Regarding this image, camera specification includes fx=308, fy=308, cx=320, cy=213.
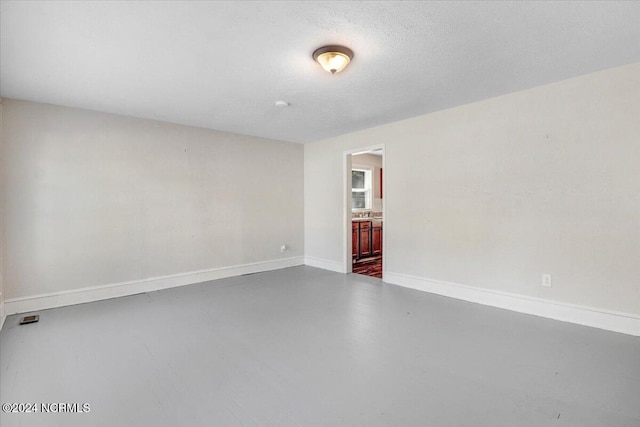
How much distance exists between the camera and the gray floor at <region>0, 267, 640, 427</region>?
1.73 metres

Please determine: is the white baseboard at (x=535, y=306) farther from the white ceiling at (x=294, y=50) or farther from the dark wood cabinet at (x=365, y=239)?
the white ceiling at (x=294, y=50)

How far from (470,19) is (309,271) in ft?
14.0

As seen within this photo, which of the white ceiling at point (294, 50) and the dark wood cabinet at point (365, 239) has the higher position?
the white ceiling at point (294, 50)

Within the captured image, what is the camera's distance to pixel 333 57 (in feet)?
7.88

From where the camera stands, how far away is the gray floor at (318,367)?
5.68ft

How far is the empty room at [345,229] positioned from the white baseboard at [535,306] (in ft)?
0.06

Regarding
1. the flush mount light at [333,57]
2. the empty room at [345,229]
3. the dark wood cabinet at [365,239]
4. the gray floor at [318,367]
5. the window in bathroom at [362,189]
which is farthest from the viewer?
the window in bathroom at [362,189]

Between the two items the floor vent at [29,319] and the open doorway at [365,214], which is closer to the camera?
the floor vent at [29,319]

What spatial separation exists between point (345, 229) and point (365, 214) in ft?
6.72

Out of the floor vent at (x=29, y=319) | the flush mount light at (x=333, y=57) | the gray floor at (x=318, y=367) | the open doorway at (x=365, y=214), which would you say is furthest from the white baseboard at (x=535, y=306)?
the floor vent at (x=29, y=319)

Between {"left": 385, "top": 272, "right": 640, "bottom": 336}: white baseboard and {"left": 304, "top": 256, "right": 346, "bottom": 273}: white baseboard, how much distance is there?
4.33 ft

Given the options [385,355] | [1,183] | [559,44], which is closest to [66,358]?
[1,183]

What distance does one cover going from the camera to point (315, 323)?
3045mm

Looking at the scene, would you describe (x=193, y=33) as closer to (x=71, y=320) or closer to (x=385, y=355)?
(x=385, y=355)
